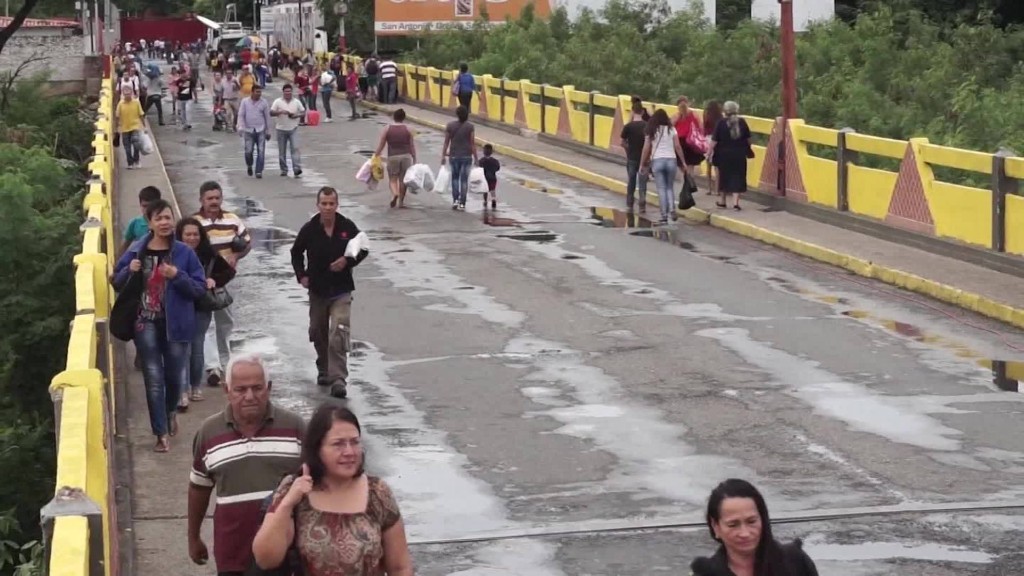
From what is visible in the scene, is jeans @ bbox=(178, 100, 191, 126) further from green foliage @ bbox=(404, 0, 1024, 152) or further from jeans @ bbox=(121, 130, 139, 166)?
jeans @ bbox=(121, 130, 139, 166)

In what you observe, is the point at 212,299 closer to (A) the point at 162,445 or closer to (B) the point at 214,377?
(A) the point at 162,445

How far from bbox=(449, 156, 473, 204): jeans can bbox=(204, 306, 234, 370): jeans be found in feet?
40.7

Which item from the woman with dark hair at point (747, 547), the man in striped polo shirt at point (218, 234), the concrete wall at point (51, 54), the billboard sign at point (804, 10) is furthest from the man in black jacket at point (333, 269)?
the concrete wall at point (51, 54)

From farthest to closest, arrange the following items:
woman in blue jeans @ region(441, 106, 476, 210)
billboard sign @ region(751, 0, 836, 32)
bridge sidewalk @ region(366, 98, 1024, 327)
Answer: billboard sign @ region(751, 0, 836, 32) → woman in blue jeans @ region(441, 106, 476, 210) → bridge sidewalk @ region(366, 98, 1024, 327)

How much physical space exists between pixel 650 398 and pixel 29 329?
6.72 meters

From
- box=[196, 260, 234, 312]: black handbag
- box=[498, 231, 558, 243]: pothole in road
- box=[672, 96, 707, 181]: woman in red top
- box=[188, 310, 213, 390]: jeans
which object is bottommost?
box=[498, 231, 558, 243]: pothole in road

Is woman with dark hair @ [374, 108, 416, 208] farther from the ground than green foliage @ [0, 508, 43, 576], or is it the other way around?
woman with dark hair @ [374, 108, 416, 208]

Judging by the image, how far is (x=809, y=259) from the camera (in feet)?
72.7

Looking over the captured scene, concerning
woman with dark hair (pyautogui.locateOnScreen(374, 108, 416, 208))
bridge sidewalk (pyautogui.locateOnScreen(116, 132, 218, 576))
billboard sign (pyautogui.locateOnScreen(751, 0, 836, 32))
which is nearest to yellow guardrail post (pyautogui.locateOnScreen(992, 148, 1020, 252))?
bridge sidewalk (pyautogui.locateOnScreen(116, 132, 218, 576))

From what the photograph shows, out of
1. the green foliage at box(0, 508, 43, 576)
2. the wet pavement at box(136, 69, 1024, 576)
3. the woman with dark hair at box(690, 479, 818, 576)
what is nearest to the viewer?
the woman with dark hair at box(690, 479, 818, 576)

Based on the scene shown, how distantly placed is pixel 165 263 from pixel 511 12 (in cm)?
6084

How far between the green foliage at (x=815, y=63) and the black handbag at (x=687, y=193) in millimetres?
3847

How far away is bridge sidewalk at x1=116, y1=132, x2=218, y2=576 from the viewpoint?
31.8 feet

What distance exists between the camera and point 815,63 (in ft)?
139
